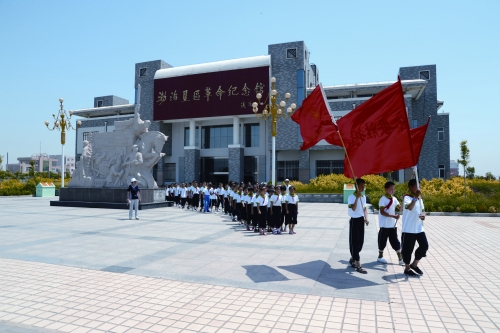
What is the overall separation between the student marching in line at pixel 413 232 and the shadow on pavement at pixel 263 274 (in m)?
2.07

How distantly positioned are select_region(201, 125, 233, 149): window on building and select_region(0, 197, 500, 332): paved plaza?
2736cm

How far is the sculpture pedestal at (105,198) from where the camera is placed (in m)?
16.9

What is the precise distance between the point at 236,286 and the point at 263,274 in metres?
0.70

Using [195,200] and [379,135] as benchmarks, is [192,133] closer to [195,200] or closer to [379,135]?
[195,200]

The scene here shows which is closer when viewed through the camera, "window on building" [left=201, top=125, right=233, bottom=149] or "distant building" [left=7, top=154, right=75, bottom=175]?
"window on building" [left=201, top=125, right=233, bottom=149]

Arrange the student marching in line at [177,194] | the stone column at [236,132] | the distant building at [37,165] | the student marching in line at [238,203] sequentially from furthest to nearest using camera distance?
the distant building at [37,165], the stone column at [236,132], the student marching in line at [177,194], the student marching in line at [238,203]

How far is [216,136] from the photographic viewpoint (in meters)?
36.5

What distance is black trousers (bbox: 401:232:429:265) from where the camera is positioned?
5480 mm

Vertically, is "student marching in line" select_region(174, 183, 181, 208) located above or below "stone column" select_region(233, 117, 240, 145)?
below

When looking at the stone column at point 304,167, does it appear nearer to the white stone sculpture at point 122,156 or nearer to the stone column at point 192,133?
the stone column at point 192,133

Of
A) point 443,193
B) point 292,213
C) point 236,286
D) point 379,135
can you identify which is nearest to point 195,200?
point 292,213

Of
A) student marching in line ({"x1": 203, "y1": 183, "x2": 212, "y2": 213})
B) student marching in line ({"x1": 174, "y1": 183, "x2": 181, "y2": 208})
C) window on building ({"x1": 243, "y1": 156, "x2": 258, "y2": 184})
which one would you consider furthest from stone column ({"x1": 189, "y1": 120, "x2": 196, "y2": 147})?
student marching in line ({"x1": 203, "y1": 183, "x2": 212, "y2": 213})

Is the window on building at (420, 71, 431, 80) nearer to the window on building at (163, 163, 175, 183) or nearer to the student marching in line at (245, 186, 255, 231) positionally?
the window on building at (163, 163, 175, 183)

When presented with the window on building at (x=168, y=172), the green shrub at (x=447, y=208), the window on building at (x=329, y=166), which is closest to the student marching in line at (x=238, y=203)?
the green shrub at (x=447, y=208)
